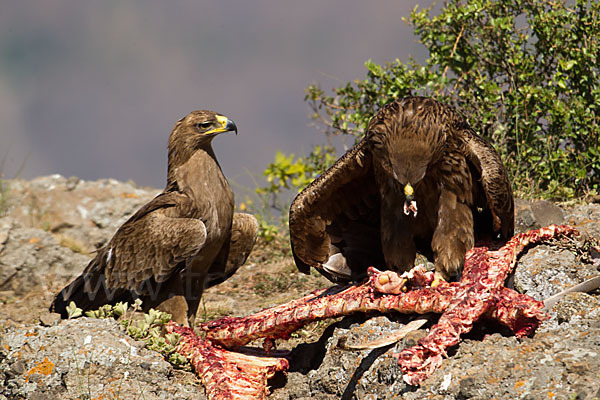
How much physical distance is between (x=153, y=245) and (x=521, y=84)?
4739 mm

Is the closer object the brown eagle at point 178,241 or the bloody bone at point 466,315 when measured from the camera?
the bloody bone at point 466,315

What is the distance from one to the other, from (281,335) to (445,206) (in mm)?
1412

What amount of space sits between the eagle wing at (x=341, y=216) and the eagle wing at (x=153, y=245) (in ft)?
3.35

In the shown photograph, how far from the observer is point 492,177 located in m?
4.29

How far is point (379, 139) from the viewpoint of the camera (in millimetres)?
4293

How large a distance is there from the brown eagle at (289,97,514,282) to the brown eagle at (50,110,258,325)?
1065 millimetres

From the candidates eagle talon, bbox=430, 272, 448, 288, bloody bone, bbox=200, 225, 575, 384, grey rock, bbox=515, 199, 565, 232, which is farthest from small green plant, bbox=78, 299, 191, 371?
grey rock, bbox=515, 199, 565, 232

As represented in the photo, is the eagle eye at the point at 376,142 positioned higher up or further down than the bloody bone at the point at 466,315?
higher up

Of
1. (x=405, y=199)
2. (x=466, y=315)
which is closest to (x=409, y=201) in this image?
(x=405, y=199)

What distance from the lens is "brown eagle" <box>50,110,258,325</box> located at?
5.76m

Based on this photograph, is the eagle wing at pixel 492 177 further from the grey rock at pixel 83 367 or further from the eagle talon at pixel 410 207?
the grey rock at pixel 83 367

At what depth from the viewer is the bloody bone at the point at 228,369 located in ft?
13.7

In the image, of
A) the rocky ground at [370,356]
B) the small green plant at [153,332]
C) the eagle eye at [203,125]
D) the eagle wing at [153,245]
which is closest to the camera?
the rocky ground at [370,356]

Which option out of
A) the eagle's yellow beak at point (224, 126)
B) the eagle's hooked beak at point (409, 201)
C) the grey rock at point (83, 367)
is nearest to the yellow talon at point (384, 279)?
the eagle's hooked beak at point (409, 201)
